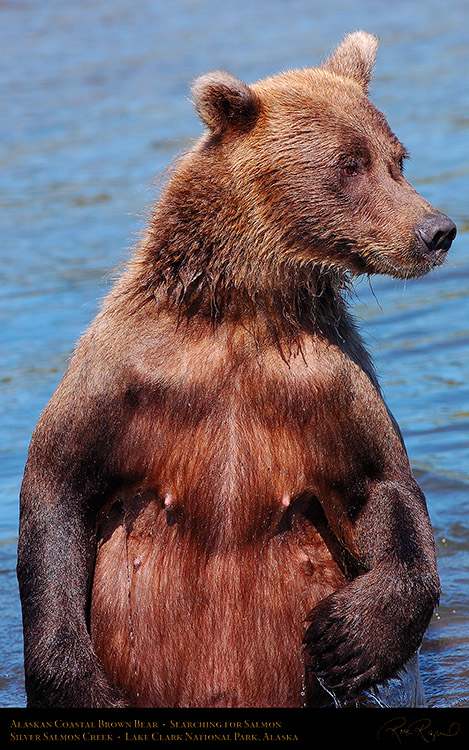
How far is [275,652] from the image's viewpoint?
6.02 m

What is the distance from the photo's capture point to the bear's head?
18.9 feet

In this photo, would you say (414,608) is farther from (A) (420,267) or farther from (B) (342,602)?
(A) (420,267)

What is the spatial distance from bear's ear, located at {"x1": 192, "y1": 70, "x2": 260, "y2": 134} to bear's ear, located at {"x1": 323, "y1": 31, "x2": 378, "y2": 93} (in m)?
0.65

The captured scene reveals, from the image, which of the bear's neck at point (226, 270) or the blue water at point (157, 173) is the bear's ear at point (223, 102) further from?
the blue water at point (157, 173)

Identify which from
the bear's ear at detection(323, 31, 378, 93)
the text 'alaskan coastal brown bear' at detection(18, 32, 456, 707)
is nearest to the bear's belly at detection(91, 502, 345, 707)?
the text 'alaskan coastal brown bear' at detection(18, 32, 456, 707)

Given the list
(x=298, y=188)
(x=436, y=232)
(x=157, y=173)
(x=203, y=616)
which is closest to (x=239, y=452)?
(x=203, y=616)

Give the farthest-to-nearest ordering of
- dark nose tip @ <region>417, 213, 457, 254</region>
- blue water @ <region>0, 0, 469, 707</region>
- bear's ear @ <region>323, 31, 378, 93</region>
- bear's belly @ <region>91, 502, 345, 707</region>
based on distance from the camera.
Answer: blue water @ <region>0, 0, 469, 707</region> < bear's ear @ <region>323, 31, 378, 93</region> < bear's belly @ <region>91, 502, 345, 707</region> < dark nose tip @ <region>417, 213, 457, 254</region>

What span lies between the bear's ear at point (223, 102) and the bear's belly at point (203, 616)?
1784mm

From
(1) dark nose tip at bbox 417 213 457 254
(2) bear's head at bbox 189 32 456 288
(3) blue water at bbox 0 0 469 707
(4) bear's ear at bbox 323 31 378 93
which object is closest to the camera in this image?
(1) dark nose tip at bbox 417 213 457 254

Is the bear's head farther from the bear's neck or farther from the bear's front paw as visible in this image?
the bear's front paw
